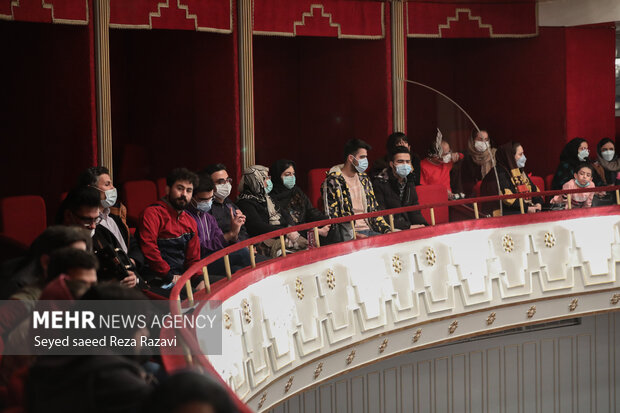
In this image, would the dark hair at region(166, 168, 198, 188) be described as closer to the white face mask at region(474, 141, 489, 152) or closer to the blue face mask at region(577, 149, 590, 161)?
the white face mask at region(474, 141, 489, 152)

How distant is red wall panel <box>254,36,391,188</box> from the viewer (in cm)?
838

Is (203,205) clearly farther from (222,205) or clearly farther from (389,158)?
(389,158)

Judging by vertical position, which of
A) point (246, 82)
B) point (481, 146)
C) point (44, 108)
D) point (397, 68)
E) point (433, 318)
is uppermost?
point (397, 68)

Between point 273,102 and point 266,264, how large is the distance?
4.15 meters

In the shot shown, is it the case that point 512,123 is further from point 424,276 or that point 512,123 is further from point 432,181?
point 424,276

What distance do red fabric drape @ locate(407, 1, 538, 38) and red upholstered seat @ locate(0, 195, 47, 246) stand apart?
169 inches

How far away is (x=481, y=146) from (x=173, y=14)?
2.68 m

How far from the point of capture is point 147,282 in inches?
176

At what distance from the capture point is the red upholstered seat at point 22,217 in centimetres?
545

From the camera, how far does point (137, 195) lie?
267 inches

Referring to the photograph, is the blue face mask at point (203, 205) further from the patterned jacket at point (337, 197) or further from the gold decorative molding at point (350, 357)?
the gold decorative molding at point (350, 357)

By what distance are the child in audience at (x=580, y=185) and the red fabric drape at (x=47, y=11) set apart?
4201mm

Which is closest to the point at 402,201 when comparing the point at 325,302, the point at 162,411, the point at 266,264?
the point at 325,302

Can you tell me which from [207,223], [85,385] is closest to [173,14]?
[207,223]
